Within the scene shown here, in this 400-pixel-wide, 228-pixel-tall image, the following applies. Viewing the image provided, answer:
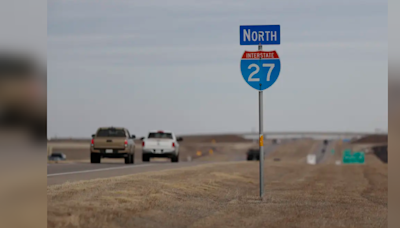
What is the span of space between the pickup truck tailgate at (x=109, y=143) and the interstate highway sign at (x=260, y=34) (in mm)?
22941

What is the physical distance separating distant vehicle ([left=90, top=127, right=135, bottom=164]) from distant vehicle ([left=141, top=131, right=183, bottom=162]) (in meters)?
3.62

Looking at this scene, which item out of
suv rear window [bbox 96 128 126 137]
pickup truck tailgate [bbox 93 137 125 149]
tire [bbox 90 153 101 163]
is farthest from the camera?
suv rear window [bbox 96 128 126 137]

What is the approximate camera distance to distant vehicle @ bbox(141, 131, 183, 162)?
41156 millimetres

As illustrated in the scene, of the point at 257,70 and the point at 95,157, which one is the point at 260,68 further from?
the point at 95,157

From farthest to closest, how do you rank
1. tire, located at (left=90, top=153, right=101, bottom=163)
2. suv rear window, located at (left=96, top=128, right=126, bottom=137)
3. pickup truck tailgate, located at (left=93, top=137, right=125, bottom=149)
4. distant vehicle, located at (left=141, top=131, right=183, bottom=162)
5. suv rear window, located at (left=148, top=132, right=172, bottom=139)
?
suv rear window, located at (left=148, top=132, right=172, bottom=139) < distant vehicle, located at (left=141, top=131, right=183, bottom=162) < suv rear window, located at (left=96, top=128, right=126, bottom=137) < tire, located at (left=90, top=153, right=101, bottom=163) < pickup truck tailgate, located at (left=93, top=137, right=125, bottom=149)

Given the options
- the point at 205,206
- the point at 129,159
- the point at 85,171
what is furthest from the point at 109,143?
the point at 205,206

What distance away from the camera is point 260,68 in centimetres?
1495

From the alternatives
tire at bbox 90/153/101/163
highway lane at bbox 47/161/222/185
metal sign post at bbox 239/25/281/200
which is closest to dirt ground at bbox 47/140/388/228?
metal sign post at bbox 239/25/281/200

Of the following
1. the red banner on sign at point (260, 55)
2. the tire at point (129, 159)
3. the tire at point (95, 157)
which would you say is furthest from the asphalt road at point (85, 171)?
the red banner on sign at point (260, 55)

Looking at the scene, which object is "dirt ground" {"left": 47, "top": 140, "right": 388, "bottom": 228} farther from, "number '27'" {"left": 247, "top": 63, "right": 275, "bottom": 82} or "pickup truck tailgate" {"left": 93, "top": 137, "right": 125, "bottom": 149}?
"pickup truck tailgate" {"left": 93, "top": 137, "right": 125, "bottom": 149}

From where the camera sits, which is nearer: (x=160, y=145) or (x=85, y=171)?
(x=85, y=171)

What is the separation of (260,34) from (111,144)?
76.1 feet

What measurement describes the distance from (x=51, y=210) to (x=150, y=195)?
410 centimetres

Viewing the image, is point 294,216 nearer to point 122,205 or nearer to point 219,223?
point 219,223
